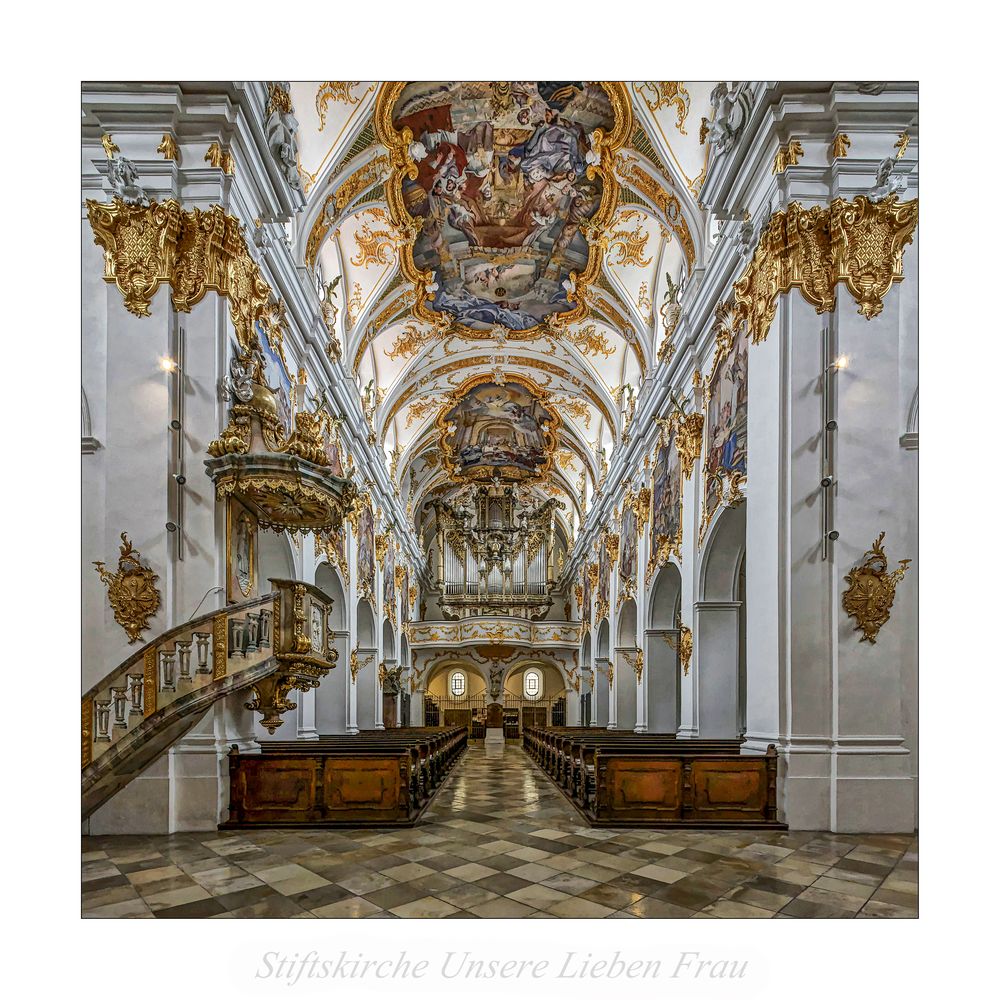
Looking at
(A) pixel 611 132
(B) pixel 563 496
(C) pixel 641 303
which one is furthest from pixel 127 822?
(B) pixel 563 496

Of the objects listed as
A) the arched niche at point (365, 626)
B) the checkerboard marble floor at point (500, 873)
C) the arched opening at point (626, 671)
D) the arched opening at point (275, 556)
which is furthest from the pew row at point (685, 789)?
the arched opening at point (626, 671)

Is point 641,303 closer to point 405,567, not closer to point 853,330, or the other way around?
point 853,330

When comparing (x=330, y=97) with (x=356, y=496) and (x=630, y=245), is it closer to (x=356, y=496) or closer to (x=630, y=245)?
(x=356, y=496)

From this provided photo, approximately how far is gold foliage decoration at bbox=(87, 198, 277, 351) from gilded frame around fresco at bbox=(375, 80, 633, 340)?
2519 mm

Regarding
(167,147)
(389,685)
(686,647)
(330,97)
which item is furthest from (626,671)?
(167,147)

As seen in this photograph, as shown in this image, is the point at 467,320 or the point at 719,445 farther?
the point at 467,320

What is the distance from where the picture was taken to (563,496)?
1298 inches

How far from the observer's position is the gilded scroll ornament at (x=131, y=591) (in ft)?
25.3

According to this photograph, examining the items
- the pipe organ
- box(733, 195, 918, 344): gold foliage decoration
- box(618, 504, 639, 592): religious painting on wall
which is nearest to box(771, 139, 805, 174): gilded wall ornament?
box(733, 195, 918, 344): gold foliage decoration

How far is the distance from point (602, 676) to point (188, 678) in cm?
1988

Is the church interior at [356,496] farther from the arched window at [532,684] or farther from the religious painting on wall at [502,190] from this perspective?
the arched window at [532,684]

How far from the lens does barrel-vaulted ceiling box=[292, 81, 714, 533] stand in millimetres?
11359

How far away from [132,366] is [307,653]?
130 inches

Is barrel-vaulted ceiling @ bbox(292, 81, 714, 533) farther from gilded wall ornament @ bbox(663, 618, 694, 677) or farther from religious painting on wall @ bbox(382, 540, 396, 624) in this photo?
gilded wall ornament @ bbox(663, 618, 694, 677)
